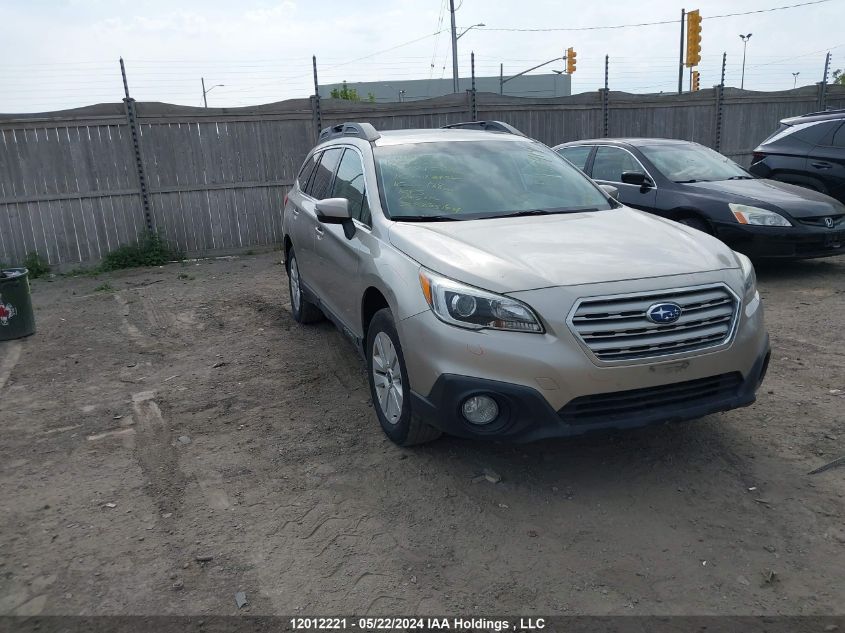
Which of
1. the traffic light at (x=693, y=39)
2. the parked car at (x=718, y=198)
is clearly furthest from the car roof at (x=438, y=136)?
the traffic light at (x=693, y=39)

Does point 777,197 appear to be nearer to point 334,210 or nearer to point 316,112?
point 334,210

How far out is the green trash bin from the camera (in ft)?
21.9

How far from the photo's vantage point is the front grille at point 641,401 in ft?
10.6

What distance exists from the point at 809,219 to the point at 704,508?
5.37 metres

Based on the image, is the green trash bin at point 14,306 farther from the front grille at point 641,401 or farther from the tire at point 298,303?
the front grille at point 641,401

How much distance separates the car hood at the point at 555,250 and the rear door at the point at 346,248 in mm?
419

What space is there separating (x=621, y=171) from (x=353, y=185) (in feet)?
15.5

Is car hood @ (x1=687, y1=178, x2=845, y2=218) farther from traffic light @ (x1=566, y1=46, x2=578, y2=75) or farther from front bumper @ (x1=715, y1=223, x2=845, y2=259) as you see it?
traffic light @ (x1=566, y1=46, x2=578, y2=75)

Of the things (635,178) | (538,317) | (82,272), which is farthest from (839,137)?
(82,272)

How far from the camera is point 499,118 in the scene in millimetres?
12555

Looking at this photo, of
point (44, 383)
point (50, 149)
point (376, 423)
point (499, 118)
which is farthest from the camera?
point (499, 118)

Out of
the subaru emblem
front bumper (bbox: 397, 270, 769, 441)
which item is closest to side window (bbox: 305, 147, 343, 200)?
front bumper (bbox: 397, 270, 769, 441)

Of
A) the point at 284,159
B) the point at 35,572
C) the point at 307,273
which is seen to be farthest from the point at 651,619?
the point at 284,159

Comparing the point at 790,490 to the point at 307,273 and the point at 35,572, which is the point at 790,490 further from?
the point at 307,273
